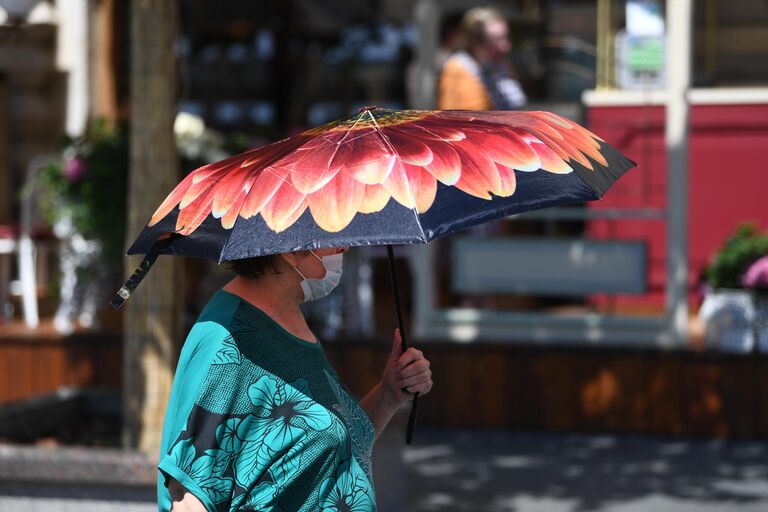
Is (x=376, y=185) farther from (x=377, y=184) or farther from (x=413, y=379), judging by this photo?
(x=413, y=379)

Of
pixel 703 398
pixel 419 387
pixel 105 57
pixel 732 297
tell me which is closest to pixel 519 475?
pixel 703 398

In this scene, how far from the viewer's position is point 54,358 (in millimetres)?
8031

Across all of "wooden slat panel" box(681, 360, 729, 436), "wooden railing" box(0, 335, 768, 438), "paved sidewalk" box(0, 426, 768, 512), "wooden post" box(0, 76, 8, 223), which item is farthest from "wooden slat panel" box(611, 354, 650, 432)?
"wooden post" box(0, 76, 8, 223)

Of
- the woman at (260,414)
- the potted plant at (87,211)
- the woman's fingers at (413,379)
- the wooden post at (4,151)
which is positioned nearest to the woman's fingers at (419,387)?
the woman's fingers at (413,379)

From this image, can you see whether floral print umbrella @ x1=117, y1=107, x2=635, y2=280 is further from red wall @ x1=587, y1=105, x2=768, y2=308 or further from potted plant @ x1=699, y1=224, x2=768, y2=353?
red wall @ x1=587, y1=105, x2=768, y2=308

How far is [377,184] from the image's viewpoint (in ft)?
8.58

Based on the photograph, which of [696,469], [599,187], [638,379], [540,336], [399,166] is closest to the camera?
[399,166]

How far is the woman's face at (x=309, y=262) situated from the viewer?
2.85m

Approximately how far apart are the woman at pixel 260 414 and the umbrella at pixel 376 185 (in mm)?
160

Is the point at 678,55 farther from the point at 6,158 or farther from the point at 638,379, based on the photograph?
the point at 6,158

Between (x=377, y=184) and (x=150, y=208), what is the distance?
2.94 meters

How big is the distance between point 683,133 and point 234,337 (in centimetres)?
544

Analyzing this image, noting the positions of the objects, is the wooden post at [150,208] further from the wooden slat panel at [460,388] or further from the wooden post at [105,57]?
the wooden post at [105,57]

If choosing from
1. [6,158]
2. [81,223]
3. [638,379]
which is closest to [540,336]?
[638,379]
